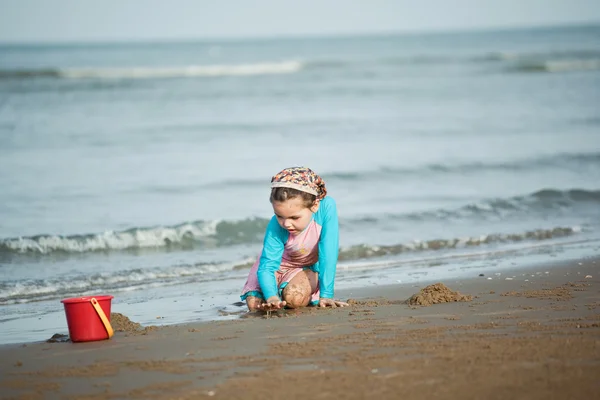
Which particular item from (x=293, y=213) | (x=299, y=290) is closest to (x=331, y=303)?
(x=299, y=290)

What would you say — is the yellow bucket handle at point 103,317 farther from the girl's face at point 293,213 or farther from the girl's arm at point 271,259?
the girl's face at point 293,213

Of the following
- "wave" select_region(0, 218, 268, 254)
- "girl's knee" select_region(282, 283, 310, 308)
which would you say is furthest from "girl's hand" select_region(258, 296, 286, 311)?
"wave" select_region(0, 218, 268, 254)

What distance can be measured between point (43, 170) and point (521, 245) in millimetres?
8099

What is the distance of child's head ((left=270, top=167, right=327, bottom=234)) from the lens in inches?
211

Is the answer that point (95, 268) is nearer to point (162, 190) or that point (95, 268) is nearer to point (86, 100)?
point (162, 190)

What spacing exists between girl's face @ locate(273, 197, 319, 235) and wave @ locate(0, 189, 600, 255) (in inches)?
142

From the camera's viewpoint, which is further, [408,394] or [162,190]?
[162,190]

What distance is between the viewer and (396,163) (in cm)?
1395

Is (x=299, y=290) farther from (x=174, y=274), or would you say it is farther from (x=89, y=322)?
(x=174, y=274)

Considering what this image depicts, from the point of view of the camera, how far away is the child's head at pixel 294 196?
17.6ft

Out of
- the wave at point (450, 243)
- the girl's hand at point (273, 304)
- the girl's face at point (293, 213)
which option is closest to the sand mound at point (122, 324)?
the girl's hand at point (273, 304)

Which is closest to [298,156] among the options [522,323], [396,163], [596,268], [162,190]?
[396,163]

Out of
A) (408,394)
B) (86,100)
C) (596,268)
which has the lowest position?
(408,394)

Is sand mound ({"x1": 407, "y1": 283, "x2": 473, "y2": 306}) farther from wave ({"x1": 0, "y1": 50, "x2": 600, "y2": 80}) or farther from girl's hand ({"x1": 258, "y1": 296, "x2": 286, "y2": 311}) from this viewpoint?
wave ({"x1": 0, "y1": 50, "x2": 600, "y2": 80})
